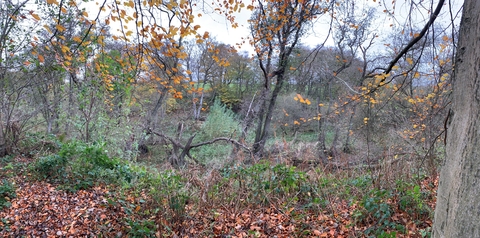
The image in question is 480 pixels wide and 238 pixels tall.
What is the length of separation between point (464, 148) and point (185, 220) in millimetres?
2695

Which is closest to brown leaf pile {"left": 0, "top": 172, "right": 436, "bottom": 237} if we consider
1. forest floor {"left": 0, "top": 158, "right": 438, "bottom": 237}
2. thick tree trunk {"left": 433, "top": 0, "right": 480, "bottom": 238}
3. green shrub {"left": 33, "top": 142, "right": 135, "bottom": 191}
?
forest floor {"left": 0, "top": 158, "right": 438, "bottom": 237}

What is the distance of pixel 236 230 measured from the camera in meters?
3.03

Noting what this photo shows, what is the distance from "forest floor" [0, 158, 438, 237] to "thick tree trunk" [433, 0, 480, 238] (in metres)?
1.61

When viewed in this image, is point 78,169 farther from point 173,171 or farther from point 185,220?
point 185,220

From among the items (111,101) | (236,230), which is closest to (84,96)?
(111,101)

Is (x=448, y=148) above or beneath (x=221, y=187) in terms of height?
above

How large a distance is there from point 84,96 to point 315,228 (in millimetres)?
6667

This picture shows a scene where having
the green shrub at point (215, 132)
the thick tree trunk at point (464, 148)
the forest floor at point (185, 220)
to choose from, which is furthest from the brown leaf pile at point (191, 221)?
the green shrub at point (215, 132)

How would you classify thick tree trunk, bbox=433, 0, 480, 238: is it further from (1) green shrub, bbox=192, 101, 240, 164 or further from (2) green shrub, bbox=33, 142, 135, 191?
(1) green shrub, bbox=192, 101, 240, 164

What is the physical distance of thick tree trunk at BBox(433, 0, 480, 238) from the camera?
1.07 metres

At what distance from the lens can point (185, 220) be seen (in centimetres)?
310

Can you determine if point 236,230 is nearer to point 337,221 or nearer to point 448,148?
point 337,221

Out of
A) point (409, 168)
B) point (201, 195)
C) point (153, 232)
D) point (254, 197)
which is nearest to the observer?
point (153, 232)

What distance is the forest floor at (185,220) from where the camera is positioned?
2887 millimetres
